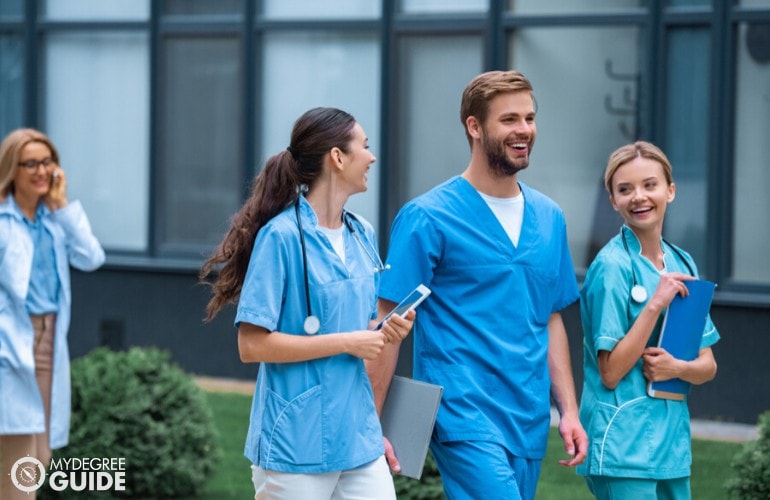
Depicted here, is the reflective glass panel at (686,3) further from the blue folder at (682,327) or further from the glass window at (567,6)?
the blue folder at (682,327)

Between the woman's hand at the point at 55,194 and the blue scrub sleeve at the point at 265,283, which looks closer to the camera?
the blue scrub sleeve at the point at 265,283

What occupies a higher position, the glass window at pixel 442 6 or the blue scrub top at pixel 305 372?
the glass window at pixel 442 6

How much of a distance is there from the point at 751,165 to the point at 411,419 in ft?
22.6

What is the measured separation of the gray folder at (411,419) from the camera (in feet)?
14.9

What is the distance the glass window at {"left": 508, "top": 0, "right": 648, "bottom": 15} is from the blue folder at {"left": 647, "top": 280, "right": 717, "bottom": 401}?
21.8ft

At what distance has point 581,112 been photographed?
11469 millimetres

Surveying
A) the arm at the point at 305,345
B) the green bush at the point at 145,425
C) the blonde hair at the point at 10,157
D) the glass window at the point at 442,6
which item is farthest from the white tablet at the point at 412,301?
the glass window at the point at 442,6

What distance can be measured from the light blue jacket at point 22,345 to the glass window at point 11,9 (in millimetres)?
6753

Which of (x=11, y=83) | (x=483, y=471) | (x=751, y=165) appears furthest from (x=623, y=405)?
(x=11, y=83)

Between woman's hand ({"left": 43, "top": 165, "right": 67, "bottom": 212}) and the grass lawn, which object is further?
the grass lawn

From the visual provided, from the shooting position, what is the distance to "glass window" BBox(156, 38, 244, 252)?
42.4 ft

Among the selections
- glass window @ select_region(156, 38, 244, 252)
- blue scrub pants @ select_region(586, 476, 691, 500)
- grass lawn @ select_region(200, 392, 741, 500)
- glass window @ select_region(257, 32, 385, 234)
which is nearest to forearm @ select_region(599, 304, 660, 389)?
blue scrub pants @ select_region(586, 476, 691, 500)

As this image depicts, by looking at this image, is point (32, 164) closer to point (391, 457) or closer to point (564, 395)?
point (391, 457)

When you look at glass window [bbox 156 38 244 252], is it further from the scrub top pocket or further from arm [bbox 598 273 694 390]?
the scrub top pocket
